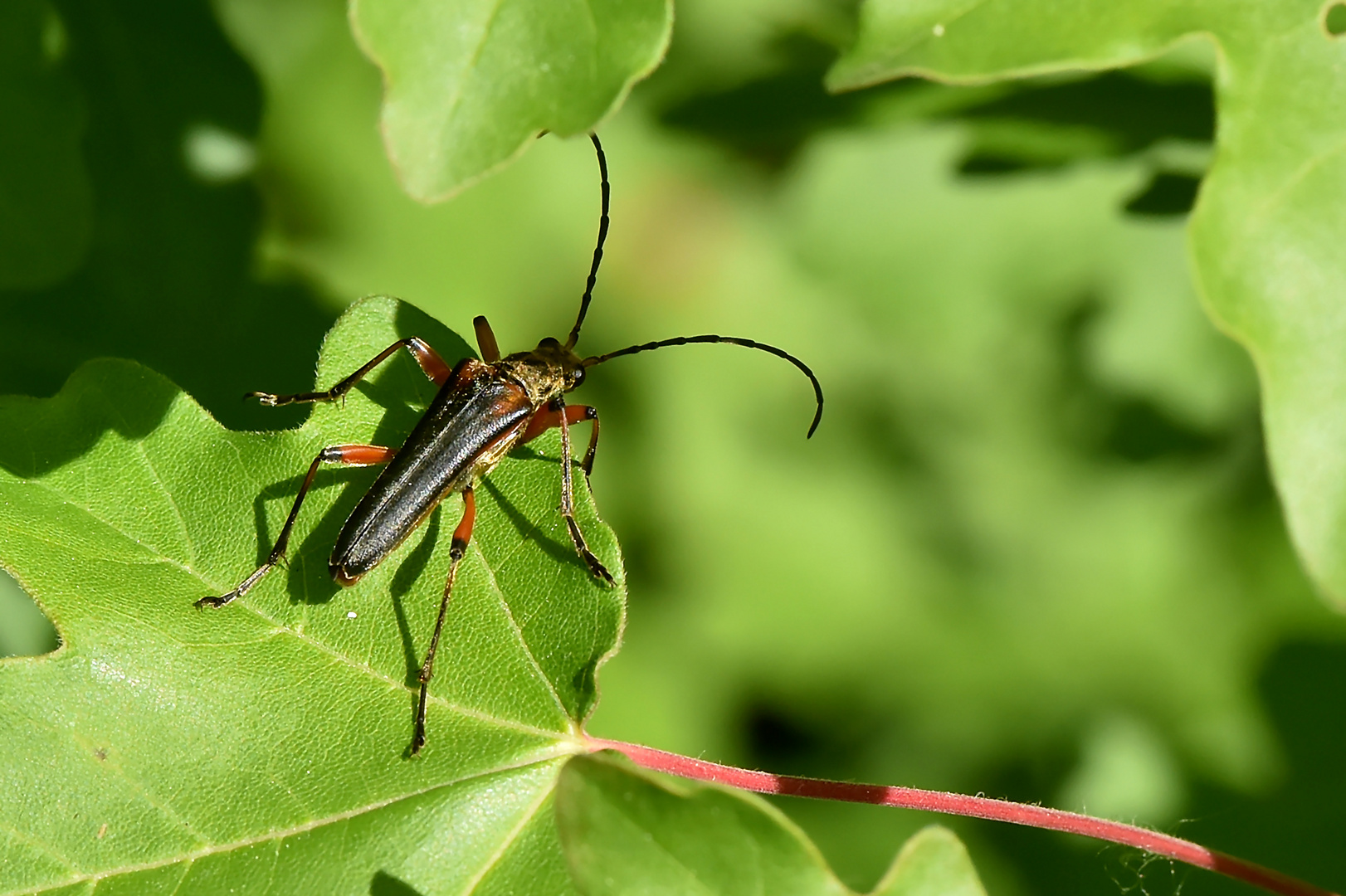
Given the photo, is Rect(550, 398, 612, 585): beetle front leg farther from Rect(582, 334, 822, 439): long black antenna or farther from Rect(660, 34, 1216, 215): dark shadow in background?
Rect(660, 34, 1216, 215): dark shadow in background

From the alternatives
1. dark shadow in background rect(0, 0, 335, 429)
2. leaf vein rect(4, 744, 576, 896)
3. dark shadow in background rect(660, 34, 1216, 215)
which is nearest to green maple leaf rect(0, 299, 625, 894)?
leaf vein rect(4, 744, 576, 896)

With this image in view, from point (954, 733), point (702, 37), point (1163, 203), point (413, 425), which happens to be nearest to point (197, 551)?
point (413, 425)

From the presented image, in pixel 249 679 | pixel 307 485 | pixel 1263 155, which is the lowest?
pixel 249 679

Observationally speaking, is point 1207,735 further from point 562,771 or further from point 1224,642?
point 562,771

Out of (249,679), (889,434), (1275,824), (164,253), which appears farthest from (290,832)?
(1275,824)

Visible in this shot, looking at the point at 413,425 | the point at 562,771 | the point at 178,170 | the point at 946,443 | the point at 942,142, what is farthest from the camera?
the point at 946,443

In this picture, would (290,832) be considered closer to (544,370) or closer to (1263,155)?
(544,370)
